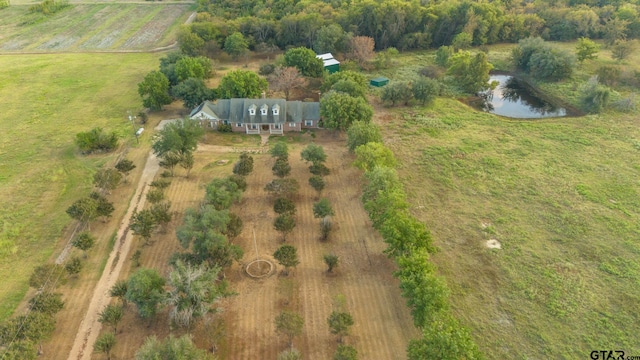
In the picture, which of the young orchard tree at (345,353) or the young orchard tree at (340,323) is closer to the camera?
the young orchard tree at (345,353)

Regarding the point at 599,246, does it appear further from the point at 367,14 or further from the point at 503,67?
the point at 367,14

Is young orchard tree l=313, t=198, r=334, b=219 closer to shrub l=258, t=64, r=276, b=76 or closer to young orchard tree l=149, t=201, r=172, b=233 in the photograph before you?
young orchard tree l=149, t=201, r=172, b=233

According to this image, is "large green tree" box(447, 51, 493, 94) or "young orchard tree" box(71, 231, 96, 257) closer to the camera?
"young orchard tree" box(71, 231, 96, 257)

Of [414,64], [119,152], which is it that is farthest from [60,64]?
[414,64]

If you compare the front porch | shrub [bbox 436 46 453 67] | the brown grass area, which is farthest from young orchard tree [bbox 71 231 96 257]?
shrub [bbox 436 46 453 67]

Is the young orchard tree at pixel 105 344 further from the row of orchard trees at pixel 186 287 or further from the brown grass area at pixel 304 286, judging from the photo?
the brown grass area at pixel 304 286

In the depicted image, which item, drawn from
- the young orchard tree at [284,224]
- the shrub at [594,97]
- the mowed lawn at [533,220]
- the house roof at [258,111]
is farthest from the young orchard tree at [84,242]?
the shrub at [594,97]

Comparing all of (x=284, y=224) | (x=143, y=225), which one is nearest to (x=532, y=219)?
(x=284, y=224)
